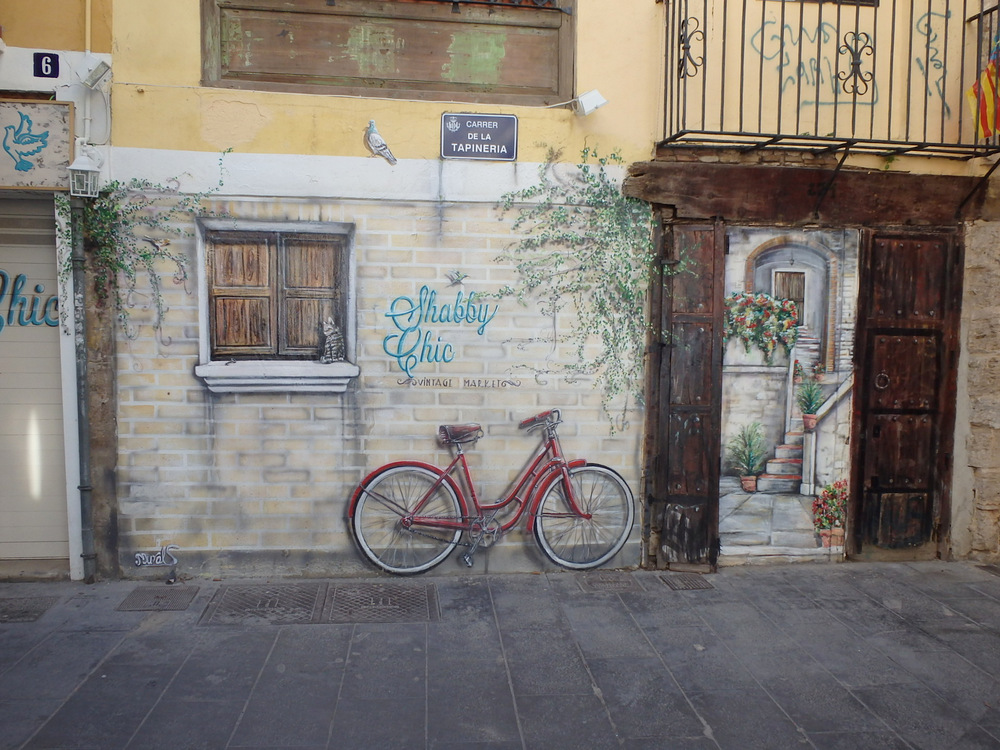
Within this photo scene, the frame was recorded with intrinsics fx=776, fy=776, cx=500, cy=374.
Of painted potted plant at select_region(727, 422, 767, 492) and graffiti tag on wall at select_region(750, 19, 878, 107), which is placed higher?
graffiti tag on wall at select_region(750, 19, 878, 107)

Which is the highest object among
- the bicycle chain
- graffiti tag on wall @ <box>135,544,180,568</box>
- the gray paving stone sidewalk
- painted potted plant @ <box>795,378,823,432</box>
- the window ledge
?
the window ledge

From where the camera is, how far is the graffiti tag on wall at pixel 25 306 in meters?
5.66

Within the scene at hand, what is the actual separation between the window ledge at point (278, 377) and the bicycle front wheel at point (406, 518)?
2.55 ft

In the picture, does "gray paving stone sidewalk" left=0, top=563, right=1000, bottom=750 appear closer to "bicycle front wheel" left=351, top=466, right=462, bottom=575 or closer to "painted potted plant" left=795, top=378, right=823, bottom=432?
"bicycle front wheel" left=351, top=466, right=462, bottom=575

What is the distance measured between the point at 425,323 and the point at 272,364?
116cm

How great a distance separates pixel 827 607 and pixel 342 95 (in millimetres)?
5005

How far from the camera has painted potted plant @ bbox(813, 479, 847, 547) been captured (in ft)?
20.6

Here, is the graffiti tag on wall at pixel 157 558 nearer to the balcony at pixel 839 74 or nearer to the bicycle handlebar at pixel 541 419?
the bicycle handlebar at pixel 541 419

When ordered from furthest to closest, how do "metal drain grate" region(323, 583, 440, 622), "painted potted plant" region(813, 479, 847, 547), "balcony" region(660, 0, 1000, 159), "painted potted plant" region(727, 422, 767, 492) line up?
1. "painted potted plant" region(813, 479, 847, 547)
2. "painted potted plant" region(727, 422, 767, 492)
3. "balcony" region(660, 0, 1000, 159)
4. "metal drain grate" region(323, 583, 440, 622)

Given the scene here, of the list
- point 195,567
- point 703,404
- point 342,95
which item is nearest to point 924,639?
point 703,404

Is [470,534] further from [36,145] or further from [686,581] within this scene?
[36,145]

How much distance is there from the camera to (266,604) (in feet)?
17.3

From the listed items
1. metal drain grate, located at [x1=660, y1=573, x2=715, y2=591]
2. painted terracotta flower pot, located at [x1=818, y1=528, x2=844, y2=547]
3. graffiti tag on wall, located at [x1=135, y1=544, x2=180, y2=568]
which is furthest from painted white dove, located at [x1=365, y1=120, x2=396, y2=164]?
painted terracotta flower pot, located at [x1=818, y1=528, x2=844, y2=547]

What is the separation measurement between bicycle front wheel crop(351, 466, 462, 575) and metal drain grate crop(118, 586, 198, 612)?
122cm
